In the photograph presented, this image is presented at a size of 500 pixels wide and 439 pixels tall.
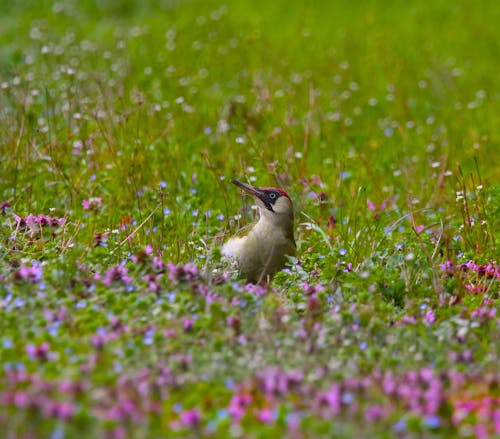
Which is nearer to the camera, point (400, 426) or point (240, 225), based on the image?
point (400, 426)

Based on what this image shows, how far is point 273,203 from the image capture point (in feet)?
17.1

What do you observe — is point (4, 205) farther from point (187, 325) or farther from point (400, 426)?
point (400, 426)

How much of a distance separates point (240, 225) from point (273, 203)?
0.55m

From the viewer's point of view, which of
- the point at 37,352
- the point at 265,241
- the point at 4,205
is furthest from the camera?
the point at 4,205

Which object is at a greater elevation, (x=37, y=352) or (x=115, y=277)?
(x=37, y=352)

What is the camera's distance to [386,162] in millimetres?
7250

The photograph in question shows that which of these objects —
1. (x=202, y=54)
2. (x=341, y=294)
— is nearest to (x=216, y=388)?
(x=341, y=294)

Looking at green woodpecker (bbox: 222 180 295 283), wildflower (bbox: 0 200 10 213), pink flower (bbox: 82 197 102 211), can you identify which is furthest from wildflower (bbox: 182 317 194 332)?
pink flower (bbox: 82 197 102 211)

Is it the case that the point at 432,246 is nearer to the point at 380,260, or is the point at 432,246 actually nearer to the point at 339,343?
the point at 380,260

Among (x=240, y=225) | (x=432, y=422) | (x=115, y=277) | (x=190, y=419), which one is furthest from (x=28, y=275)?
(x=240, y=225)

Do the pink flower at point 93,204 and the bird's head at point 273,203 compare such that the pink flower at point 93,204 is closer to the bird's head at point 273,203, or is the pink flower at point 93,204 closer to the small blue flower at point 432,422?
the bird's head at point 273,203

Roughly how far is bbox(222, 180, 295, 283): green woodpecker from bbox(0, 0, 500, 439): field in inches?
6.5

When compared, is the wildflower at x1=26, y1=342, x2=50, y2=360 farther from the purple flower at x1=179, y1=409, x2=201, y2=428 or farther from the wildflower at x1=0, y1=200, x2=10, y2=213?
the wildflower at x1=0, y1=200, x2=10, y2=213

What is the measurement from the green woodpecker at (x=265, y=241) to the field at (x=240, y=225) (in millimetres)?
166
